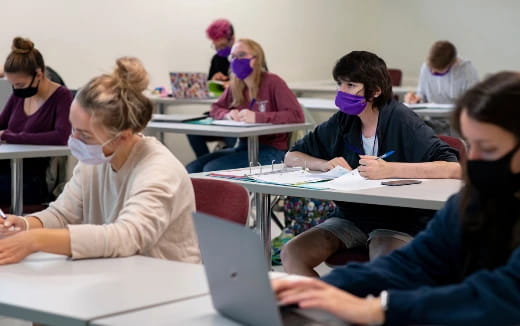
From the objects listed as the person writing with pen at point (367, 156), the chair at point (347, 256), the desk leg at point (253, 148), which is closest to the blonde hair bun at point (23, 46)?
the desk leg at point (253, 148)

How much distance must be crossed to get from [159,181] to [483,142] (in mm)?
929

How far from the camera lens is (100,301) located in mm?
1773

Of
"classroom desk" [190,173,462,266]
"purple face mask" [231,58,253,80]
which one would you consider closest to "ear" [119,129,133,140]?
"classroom desk" [190,173,462,266]

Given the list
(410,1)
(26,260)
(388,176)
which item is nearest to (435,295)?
(26,260)

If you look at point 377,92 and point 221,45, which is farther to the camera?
point 221,45

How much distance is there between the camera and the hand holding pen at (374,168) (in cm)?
316

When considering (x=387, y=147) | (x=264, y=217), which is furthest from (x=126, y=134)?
(x=387, y=147)

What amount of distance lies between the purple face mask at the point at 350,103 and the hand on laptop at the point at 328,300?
5.76 ft

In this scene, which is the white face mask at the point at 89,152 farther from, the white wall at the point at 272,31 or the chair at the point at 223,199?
the white wall at the point at 272,31

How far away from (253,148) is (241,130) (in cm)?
22

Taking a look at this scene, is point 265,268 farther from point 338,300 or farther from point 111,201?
point 111,201

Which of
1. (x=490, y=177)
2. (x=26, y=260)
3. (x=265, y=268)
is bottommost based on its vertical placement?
(x=26, y=260)

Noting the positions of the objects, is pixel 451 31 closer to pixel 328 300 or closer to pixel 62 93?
pixel 62 93

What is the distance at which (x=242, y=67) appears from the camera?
5348 mm
